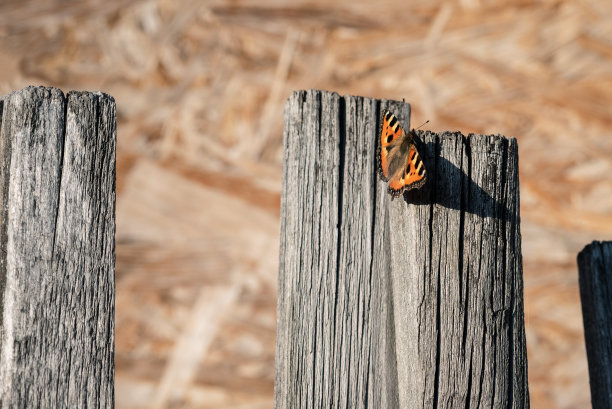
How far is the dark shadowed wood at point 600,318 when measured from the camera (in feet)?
5.64

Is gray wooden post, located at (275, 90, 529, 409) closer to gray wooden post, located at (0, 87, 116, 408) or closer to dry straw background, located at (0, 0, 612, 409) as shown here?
gray wooden post, located at (0, 87, 116, 408)

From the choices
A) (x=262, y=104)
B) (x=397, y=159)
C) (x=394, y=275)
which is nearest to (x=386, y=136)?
(x=397, y=159)

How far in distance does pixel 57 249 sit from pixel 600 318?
4.89 ft

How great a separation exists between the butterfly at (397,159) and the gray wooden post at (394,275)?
1.6 inches

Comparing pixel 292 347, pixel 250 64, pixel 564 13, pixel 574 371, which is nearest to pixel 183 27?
pixel 250 64

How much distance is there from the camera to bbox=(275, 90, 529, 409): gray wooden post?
1.35 m

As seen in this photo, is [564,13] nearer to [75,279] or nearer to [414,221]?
[414,221]

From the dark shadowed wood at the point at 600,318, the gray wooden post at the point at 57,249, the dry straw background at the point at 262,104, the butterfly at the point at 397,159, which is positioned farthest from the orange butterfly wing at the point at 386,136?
the dry straw background at the point at 262,104

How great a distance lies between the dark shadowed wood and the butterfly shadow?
1.91ft

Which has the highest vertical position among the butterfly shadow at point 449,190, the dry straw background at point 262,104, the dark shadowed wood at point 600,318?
the dry straw background at point 262,104

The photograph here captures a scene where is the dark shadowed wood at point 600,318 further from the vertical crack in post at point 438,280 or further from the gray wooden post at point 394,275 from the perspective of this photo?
the vertical crack in post at point 438,280

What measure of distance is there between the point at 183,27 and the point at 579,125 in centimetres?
269

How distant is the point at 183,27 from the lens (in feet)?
12.9

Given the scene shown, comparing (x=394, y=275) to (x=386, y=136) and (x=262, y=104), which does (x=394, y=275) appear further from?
(x=262, y=104)
